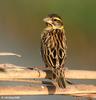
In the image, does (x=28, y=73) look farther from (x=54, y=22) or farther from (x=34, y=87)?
(x=54, y=22)

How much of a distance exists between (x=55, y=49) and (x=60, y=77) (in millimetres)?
483

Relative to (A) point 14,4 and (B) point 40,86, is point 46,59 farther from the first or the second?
(A) point 14,4

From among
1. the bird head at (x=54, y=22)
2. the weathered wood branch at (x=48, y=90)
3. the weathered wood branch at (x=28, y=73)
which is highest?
the bird head at (x=54, y=22)

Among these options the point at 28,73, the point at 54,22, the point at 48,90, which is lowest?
the point at 48,90

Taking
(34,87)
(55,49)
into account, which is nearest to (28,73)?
(34,87)

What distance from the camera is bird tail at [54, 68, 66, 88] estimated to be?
12.6 ft

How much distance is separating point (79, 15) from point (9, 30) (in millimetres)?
878

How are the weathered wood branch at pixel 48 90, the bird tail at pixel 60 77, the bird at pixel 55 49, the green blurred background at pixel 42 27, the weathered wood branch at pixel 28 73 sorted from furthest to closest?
the green blurred background at pixel 42 27 < the bird at pixel 55 49 < the bird tail at pixel 60 77 < the weathered wood branch at pixel 28 73 < the weathered wood branch at pixel 48 90

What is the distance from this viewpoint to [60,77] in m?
4.06

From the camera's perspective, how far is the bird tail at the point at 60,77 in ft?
12.6

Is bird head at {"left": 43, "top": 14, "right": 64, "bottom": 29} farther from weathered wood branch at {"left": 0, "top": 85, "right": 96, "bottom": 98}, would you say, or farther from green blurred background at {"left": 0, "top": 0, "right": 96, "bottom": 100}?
weathered wood branch at {"left": 0, "top": 85, "right": 96, "bottom": 98}

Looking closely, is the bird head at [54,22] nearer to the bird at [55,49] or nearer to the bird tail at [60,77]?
the bird at [55,49]

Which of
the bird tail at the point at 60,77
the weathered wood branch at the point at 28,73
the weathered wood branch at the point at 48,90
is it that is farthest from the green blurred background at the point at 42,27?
the weathered wood branch at the point at 48,90

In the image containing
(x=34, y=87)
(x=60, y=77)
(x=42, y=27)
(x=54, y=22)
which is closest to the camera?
(x=34, y=87)
